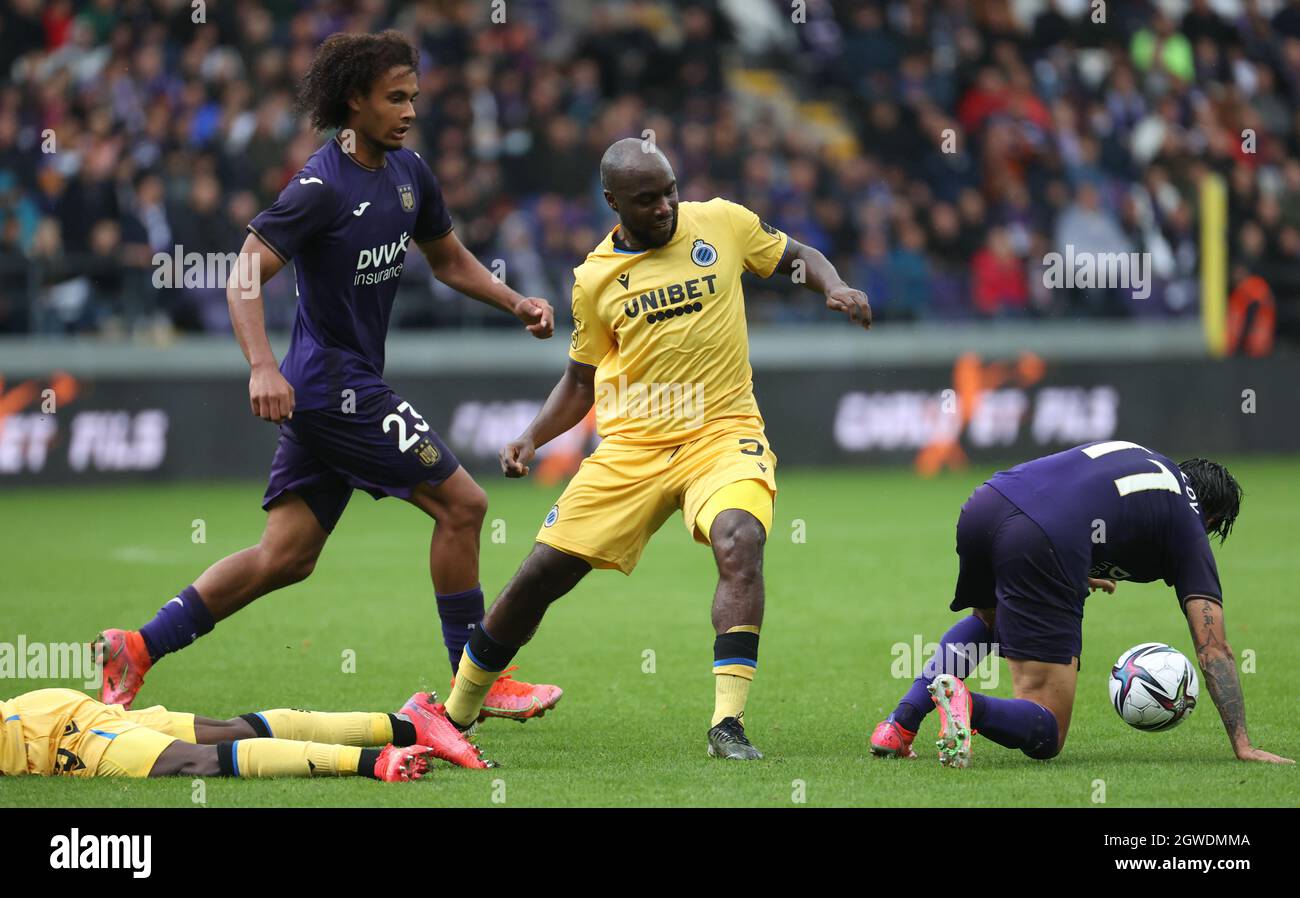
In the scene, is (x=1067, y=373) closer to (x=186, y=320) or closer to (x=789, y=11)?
(x=789, y=11)

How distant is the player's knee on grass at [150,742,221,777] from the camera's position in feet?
19.6

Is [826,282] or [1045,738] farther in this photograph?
[826,282]

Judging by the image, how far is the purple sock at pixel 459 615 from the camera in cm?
739

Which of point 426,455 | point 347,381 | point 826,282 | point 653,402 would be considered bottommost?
point 426,455

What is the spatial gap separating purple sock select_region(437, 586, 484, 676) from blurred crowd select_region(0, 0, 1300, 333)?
10.9 metres

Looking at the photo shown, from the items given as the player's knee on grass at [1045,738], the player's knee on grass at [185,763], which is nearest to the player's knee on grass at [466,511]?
the player's knee on grass at [185,763]

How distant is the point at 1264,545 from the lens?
13320mm

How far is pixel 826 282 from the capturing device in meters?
6.88

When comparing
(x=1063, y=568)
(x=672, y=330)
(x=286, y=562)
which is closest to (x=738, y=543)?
(x=672, y=330)

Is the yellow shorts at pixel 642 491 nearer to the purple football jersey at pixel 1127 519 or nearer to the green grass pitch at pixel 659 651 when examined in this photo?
the green grass pitch at pixel 659 651

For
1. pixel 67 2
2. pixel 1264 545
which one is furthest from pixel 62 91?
pixel 1264 545

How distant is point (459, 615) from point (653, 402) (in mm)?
1246

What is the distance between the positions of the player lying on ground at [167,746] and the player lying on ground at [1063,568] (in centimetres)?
187

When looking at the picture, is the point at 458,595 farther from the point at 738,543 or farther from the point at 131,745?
the point at 131,745
